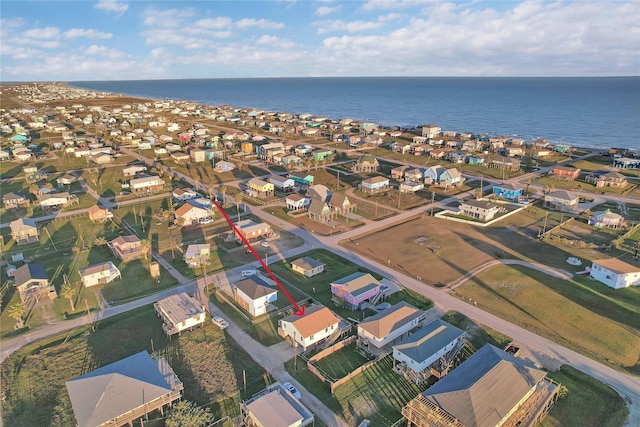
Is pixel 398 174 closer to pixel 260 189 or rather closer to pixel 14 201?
pixel 260 189

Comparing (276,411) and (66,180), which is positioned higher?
(66,180)

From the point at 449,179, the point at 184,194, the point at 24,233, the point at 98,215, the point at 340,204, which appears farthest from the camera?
the point at 449,179

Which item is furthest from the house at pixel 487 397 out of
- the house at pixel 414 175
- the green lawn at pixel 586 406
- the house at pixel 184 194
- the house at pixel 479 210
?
the house at pixel 414 175

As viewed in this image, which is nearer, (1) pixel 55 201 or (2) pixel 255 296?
(2) pixel 255 296

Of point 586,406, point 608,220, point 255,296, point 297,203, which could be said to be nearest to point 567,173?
point 608,220

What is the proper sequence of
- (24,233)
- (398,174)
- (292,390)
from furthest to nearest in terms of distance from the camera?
1. (398,174)
2. (24,233)
3. (292,390)

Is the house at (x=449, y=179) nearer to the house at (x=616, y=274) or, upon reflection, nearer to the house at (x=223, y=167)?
the house at (x=616, y=274)

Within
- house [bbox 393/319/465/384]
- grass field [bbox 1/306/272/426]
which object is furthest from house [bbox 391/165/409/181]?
grass field [bbox 1/306/272/426]
